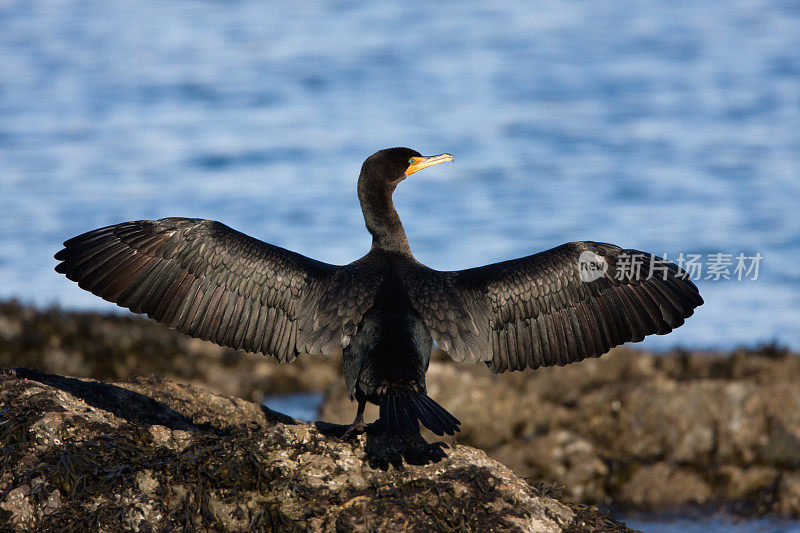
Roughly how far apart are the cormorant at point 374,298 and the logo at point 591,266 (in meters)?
0.01

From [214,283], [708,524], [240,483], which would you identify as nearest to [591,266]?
[214,283]

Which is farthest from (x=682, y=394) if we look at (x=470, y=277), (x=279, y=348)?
(x=279, y=348)

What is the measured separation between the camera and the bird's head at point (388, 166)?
727 centimetres

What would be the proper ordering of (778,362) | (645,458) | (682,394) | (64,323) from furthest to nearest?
(64,323)
(778,362)
(682,394)
(645,458)

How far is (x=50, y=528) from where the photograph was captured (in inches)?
193

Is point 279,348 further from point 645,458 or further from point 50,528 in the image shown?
point 645,458

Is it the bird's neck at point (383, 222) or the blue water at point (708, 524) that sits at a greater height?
the bird's neck at point (383, 222)

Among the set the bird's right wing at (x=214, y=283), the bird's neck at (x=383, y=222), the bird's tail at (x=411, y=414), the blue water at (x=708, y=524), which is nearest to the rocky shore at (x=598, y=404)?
the blue water at (x=708, y=524)

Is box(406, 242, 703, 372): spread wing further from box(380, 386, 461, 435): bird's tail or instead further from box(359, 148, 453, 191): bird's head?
box(380, 386, 461, 435): bird's tail

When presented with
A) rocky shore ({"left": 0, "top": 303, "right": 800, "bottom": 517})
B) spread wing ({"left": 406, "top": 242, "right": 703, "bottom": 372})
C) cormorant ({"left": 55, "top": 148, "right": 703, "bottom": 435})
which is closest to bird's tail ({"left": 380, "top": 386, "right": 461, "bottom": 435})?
cormorant ({"left": 55, "top": 148, "right": 703, "bottom": 435})

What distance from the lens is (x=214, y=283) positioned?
6.34 m

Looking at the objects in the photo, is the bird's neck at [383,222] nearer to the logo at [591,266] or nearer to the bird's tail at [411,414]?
the logo at [591,266]

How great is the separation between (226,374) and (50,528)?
819 cm

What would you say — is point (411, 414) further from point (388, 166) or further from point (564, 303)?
point (388, 166)
